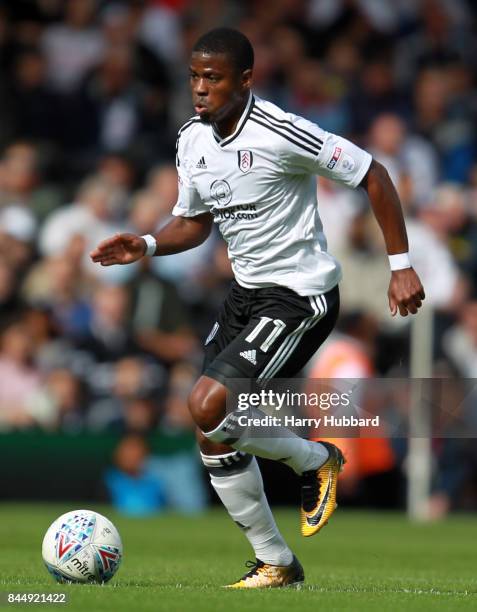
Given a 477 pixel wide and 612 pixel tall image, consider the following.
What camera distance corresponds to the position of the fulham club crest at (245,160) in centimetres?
698

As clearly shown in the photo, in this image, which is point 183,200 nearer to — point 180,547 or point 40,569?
point 40,569

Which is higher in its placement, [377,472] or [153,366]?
[153,366]

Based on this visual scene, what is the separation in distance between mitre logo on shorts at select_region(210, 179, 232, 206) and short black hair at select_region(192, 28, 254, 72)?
1.87ft

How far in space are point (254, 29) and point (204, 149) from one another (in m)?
10.6

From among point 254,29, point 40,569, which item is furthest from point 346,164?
point 254,29

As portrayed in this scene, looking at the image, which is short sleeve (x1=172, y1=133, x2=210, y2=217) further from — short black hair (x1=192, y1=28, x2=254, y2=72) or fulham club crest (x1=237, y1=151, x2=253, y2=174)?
short black hair (x1=192, y1=28, x2=254, y2=72)

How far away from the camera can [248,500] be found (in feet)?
23.4

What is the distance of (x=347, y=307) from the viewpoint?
14.3 metres

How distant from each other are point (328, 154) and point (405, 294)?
2.60 feet

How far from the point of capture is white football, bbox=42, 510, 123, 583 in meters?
6.86

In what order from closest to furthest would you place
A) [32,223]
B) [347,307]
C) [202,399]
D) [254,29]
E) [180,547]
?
[202,399]
[180,547]
[347,307]
[32,223]
[254,29]

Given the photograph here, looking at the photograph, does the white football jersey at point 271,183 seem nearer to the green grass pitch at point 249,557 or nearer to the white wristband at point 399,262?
the white wristband at point 399,262

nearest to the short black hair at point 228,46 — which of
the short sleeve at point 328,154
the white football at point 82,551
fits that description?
the short sleeve at point 328,154

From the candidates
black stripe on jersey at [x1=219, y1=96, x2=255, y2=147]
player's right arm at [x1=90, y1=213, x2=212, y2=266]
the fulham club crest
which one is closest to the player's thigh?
player's right arm at [x1=90, y1=213, x2=212, y2=266]
